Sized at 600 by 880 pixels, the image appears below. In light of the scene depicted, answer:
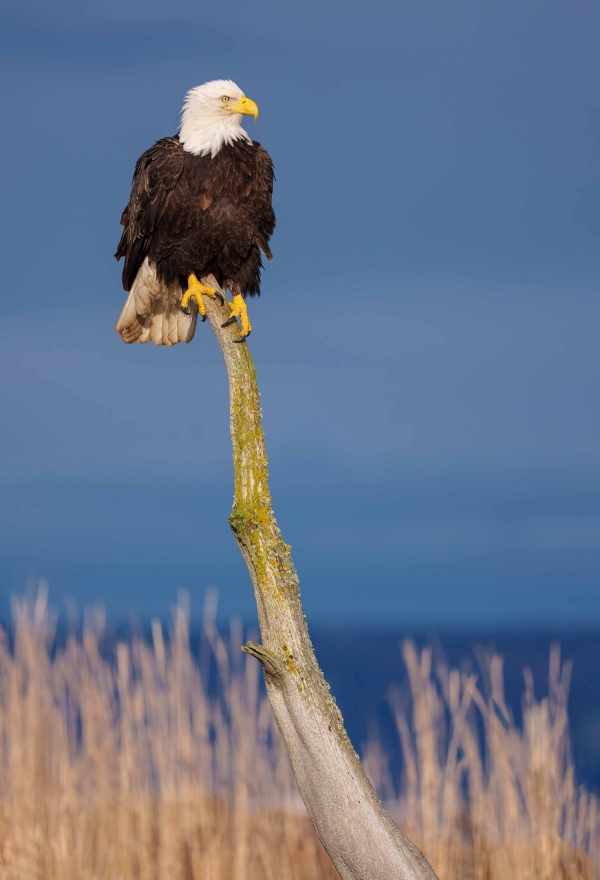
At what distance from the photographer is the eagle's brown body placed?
5.94 m

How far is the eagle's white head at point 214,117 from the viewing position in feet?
19.8

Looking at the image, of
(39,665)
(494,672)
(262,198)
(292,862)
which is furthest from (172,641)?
(262,198)

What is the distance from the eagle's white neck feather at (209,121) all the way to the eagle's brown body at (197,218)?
0.17 feet

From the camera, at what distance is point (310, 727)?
445cm

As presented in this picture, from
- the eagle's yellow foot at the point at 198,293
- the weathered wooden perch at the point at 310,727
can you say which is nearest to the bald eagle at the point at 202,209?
the eagle's yellow foot at the point at 198,293

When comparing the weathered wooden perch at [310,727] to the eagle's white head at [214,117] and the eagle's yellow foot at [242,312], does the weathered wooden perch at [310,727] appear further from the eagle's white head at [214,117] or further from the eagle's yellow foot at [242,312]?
the eagle's white head at [214,117]

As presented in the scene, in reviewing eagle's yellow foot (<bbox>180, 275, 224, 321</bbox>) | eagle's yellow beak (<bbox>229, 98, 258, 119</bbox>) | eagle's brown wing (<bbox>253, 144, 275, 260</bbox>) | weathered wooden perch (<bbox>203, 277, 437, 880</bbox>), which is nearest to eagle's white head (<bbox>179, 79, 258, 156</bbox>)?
eagle's yellow beak (<bbox>229, 98, 258, 119</bbox>)

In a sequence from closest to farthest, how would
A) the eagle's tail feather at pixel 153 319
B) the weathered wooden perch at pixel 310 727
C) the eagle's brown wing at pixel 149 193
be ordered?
the weathered wooden perch at pixel 310 727
the eagle's brown wing at pixel 149 193
the eagle's tail feather at pixel 153 319

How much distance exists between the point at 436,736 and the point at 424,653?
22.5 inches

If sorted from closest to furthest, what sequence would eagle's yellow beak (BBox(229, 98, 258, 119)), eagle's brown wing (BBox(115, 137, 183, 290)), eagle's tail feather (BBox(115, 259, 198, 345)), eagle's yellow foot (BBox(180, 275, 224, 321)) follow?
1. eagle's yellow foot (BBox(180, 275, 224, 321))
2. eagle's brown wing (BBox(115, 137, 183, 290))
3. eagle's yellow beak (BBox(229, 98, 258, 119))
4. eagle's tail feather (BBox(115, 259, 198, 345))

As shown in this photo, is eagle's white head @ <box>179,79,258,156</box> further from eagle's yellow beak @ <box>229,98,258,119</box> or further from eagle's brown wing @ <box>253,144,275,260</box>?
eagle's brown wing @ <box>253,144,275,260</box>

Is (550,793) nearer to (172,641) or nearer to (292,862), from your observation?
(292,862)

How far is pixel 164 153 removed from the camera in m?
6.07

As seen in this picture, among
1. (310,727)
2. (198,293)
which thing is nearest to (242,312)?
(198,293)
